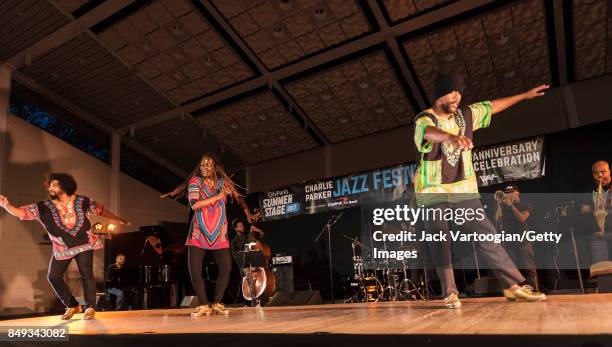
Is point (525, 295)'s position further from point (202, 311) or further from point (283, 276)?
point (283, 276)

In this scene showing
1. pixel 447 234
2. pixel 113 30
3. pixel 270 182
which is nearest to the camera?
pixel 447 234

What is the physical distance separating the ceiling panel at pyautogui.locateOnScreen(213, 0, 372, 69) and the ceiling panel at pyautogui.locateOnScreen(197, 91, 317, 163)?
1.34m

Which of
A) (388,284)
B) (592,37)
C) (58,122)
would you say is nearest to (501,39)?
(592,37)

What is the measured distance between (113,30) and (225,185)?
5.80m

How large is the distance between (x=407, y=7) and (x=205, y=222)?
5347 mm

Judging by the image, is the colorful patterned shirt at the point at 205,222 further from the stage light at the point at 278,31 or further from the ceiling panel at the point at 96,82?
the ceiling panel at the point at 96,82

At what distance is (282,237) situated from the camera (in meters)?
10.7

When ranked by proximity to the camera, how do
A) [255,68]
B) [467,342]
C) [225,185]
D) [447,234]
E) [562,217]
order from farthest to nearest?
[255,68] → [562,217] → [225,185] → [447,234] → [467,342]

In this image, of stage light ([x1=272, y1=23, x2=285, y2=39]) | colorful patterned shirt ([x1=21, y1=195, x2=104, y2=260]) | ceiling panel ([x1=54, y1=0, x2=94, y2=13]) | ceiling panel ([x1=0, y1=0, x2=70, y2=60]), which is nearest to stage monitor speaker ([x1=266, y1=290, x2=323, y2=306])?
A: colorful patterned shirt ([x1=21, y1=195, x2=104, y2=260])

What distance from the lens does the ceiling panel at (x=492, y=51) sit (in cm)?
731

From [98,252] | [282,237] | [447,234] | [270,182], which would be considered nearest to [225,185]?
[447,234]

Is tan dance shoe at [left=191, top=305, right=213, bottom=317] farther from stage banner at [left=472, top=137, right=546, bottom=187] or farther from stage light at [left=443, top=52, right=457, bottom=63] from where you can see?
stage light at [left=443, top=52, right=457, bottom=63]

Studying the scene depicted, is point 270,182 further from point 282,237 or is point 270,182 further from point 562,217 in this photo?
point 562,217

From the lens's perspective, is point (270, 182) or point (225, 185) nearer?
point (225, 185)
